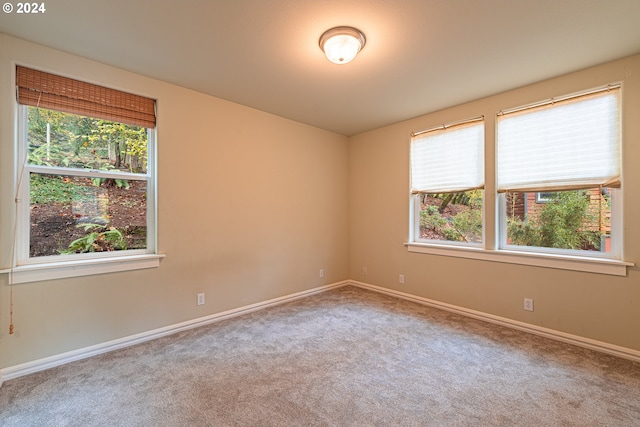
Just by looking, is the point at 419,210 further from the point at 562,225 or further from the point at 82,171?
the point at 82,171

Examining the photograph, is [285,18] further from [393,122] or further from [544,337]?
[544,337]

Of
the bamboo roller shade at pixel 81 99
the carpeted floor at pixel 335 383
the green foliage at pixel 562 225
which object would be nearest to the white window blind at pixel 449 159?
the green foliage at pixel 562 225

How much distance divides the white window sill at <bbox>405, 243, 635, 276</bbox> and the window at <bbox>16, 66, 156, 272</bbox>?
3341 mm

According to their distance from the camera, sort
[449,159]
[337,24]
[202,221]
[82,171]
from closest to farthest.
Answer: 1. [337,24]
2. [82,171]
3. [202,221]
4. [449,159]

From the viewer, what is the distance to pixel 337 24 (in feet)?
6.15

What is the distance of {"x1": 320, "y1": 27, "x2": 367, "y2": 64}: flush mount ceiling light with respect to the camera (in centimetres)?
191

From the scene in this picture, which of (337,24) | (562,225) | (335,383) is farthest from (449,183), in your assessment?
(335,383)

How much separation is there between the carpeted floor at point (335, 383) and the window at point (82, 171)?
3.15 feet

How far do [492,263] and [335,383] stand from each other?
221 cm

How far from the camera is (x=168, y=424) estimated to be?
5.06 ft

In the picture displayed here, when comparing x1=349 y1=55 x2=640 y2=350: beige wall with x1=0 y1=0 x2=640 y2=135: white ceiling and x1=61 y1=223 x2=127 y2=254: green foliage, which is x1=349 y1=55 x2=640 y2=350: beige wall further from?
x1=61 y1=223 x2=127 y2=254: green foliage

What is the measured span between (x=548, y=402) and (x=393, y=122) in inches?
132

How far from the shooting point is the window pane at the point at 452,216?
3.25 meters

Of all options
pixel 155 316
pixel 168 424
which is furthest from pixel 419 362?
pixel 155 316
